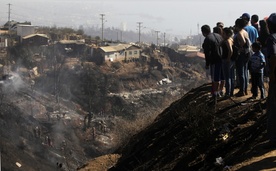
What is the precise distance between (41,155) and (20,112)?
10117 mm

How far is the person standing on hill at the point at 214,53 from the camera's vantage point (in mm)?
7805

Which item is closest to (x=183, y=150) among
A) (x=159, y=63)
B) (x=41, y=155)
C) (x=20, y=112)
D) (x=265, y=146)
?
(x=265, y=146)

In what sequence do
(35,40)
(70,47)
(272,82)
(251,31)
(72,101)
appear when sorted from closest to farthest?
(272,82)
(251,31)
(72,101)
(35,40)
(70,47)

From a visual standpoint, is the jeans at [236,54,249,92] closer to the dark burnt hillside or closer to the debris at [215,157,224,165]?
the dark burnt hillside

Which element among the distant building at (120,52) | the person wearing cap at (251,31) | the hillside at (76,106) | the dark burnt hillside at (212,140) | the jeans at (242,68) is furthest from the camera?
the distant building at (120,52)

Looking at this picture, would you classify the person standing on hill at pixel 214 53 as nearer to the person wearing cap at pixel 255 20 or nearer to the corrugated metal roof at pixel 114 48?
the person wearing cap at pixel 255 20

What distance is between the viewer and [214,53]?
311 inches

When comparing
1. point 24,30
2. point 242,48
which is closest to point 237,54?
point 242,48

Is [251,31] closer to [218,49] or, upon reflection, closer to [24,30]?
[218,49]

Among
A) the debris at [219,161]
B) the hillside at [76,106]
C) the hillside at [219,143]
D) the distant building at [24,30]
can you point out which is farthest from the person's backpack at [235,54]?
the distant building at [24,30]

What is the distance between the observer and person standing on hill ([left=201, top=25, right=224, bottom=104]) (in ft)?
25.6

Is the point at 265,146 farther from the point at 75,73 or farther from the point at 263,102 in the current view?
the point at 75,73

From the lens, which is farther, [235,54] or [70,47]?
[70,47]

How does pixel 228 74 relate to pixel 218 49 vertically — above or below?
below
